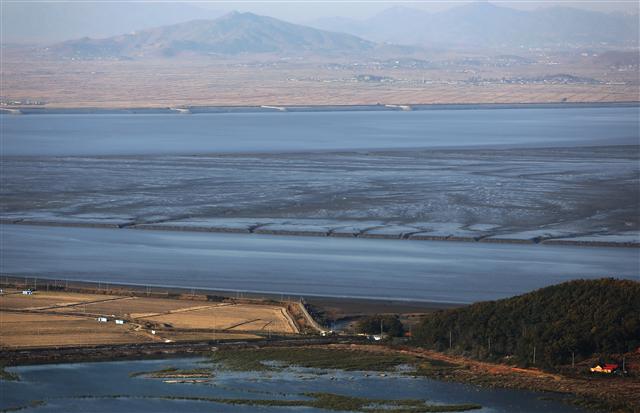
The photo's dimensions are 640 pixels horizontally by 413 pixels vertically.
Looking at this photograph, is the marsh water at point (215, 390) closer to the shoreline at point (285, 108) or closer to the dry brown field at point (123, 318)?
the dry brown field at point (123, 318)

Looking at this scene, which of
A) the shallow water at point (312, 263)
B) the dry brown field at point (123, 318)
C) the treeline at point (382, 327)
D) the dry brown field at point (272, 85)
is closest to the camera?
the dry brown field at point (123, 318)

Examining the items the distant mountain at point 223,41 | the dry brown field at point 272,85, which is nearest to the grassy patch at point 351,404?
the dry brown field at point 272,85

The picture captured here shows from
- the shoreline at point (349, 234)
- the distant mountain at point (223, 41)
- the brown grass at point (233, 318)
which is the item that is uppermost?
the distant mountain at point (223, 41)

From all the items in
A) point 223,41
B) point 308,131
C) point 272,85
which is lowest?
point 308,131

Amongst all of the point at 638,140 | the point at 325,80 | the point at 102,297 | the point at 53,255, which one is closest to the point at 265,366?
the point at 102,297

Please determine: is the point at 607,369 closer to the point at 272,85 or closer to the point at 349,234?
the point at 349,234

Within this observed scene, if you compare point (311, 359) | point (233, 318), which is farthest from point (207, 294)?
point (311, 359)

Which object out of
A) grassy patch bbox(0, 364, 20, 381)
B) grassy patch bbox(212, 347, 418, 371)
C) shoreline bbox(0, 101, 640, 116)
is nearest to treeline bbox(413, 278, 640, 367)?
grassy patch bbox(212, 347, 418, 371)
